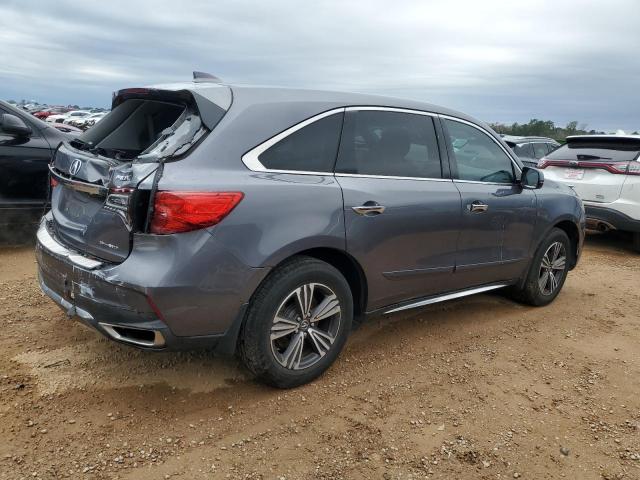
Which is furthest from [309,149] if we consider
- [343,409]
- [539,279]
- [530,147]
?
[530,147]

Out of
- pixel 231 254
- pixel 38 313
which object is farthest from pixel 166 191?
pixel 38 313

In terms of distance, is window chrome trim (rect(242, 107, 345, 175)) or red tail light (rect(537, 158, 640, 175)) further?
red tail light (rect(537, 158, 640, 175))

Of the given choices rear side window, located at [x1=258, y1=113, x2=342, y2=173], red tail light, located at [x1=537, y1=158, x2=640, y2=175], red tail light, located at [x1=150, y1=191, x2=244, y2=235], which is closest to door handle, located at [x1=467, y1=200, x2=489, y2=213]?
rear side window, located at [x1=258, y1=113, x2=342, y2=173]

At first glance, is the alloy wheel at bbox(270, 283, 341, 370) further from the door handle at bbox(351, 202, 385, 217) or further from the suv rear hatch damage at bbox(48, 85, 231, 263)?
the suv rear hatch damage at bbox(48, 85, 231, 263)

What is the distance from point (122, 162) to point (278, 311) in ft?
3.78

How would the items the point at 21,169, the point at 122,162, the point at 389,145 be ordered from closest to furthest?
Result: the point at 122,162, the point at 389,145, the point at 21,169

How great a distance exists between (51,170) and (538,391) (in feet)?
11.0

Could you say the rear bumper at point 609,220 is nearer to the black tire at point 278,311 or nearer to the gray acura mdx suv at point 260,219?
the gray acura mdx suv at point 260,219

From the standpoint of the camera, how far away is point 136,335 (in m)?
2.73

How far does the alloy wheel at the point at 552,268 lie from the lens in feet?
16.0

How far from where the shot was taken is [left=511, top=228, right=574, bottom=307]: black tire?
4.75m

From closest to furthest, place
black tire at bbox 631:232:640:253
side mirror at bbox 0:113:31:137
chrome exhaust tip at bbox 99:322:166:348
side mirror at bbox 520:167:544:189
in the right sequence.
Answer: chrome exhaust tip at bbox 99:322:166:348, side mirror at bbox 520:167:544:189, side mirror at bbox 0:113:31:137, black tire at bbox 631:232:640:253

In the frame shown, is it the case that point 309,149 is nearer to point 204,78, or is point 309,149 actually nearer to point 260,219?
point 260,219

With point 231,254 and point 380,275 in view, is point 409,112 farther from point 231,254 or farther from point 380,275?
point 231,254
